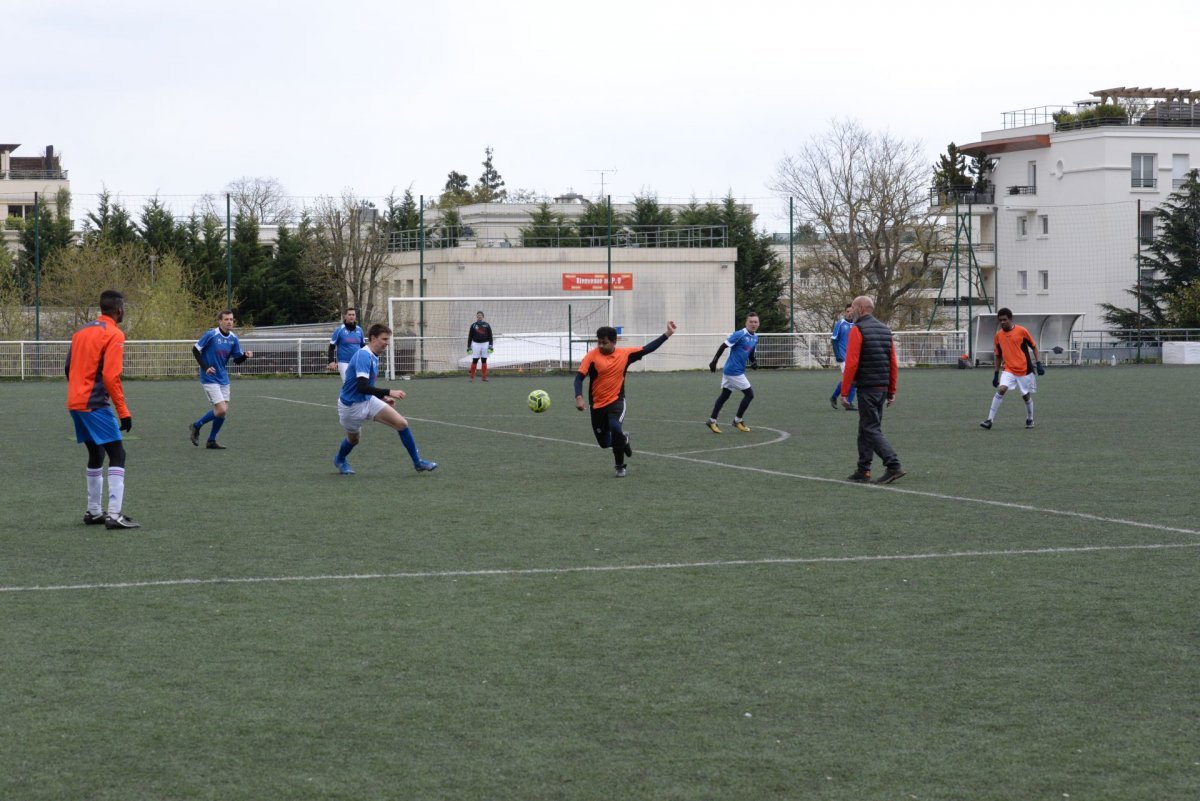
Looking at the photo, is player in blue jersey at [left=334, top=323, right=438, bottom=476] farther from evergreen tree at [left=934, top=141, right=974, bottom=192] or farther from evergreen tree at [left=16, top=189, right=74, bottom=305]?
evergreen tree at [left=934, top=141, right=974, bottom=192]

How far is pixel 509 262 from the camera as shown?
53.4 meters

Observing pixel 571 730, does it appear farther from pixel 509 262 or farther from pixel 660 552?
pixel 509 262

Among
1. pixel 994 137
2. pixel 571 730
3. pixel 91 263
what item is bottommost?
pixel 571 730

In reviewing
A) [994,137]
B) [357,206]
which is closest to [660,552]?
[357,206]

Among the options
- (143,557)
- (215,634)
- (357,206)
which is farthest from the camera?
(357,206)

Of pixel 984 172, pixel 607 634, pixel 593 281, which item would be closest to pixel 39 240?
pixel 593 281

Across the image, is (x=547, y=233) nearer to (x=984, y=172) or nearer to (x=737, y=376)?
(x=984, y=172)

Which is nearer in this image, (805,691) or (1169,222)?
(805,691)

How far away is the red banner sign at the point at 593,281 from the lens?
52062 mm

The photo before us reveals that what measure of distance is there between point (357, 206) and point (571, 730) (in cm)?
5689

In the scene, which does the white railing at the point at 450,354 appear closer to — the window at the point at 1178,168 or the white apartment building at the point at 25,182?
the window at the point at 1178,168

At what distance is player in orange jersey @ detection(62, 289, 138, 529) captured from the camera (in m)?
10.9

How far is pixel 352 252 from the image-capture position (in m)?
59.2

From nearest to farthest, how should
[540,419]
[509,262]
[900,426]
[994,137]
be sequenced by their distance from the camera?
[900,426] → [540,419] → [509,262] → [994,137]
